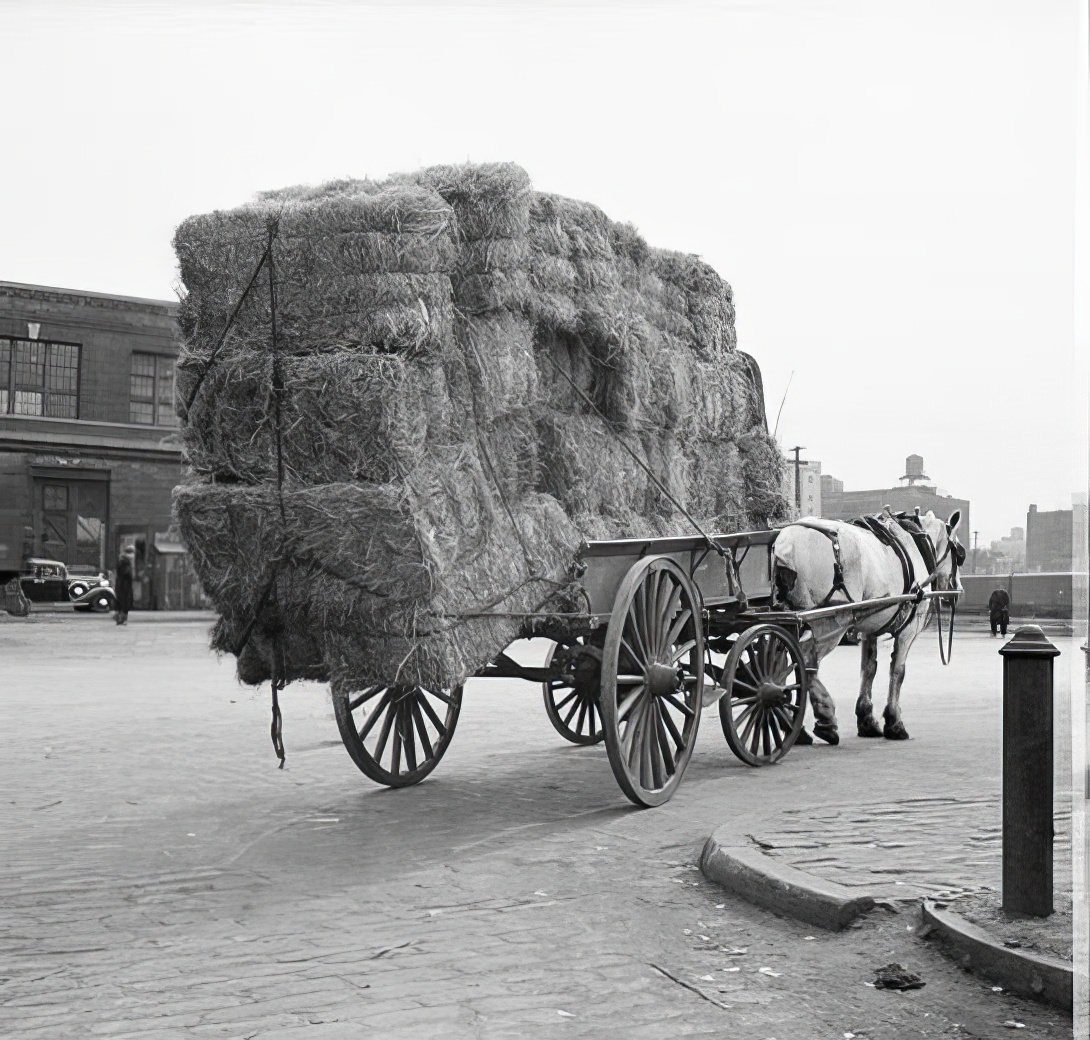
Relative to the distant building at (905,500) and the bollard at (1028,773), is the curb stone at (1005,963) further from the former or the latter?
the distant building at (905,500)

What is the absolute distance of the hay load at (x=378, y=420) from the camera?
6.52 meters

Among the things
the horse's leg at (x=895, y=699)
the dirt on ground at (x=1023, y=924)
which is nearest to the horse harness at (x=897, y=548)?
the horse's leg at (x=895, y=699)

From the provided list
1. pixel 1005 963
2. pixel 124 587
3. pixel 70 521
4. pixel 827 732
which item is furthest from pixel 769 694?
pixel 70 521

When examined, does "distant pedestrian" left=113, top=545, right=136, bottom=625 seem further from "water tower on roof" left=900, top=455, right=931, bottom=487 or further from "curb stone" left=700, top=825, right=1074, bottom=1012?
"curb stone" left=700, top=825, right=1074, bottom=1012

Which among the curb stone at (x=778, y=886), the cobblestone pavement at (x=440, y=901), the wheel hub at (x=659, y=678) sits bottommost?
the cobblestone pavement at (x=440, y=901)

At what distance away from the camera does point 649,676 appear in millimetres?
7430

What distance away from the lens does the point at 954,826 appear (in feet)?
22.1

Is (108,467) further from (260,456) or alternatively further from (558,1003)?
(558,1003)

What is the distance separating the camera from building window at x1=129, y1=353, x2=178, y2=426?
1683 inches

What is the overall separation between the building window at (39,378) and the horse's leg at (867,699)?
3550cm

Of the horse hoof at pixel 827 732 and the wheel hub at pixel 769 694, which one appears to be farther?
the horse hoof at pixel 827 732

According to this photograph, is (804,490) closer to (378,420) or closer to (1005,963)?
(378,420)

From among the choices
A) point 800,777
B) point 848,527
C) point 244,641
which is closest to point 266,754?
point 244,641

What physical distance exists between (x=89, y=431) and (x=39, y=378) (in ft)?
7.49
